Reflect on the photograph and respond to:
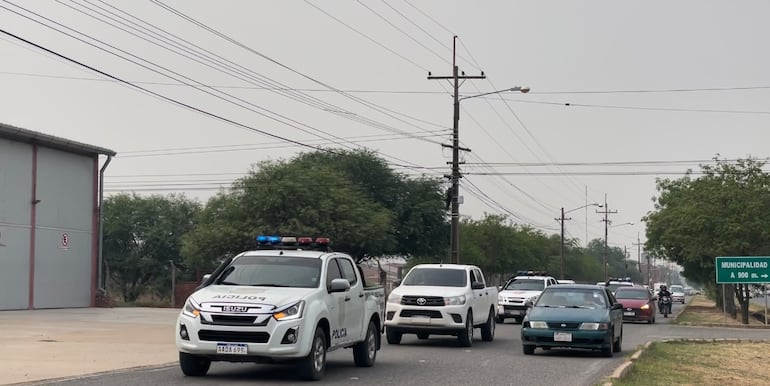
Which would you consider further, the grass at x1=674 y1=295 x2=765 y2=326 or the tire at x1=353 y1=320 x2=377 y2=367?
the grass at x1=674 y1=295 x2=765 y2=326

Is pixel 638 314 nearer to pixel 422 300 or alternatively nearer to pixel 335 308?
pixel 422 300

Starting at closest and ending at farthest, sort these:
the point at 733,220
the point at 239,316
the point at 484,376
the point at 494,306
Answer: the point at 239,316 → the point at 484,376 → the point at 494,306 → the point at 733,220

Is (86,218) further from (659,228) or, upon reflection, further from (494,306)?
(659,228)

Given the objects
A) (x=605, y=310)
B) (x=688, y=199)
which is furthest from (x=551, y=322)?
(x=688, y=199)

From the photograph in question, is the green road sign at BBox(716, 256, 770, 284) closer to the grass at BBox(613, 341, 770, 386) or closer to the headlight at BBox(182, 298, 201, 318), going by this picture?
the grass at BBox(613, 341, 770, 386)

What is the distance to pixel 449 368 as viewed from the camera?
53.8 feet

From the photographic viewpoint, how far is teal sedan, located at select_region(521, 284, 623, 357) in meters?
18.8

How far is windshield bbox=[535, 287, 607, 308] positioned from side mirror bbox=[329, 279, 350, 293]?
7022mm

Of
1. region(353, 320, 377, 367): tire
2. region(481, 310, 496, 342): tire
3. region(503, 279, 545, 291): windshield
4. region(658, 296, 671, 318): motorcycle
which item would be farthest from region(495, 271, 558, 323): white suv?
region(353, 320, 377, 367): tire

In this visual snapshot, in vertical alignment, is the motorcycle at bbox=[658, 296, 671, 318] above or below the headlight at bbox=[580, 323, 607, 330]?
below

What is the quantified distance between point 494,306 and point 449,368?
8.89 m

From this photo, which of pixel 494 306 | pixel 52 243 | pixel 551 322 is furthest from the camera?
pixel 52 243

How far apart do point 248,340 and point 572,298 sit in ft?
31.0

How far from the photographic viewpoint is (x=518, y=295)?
109 feet
